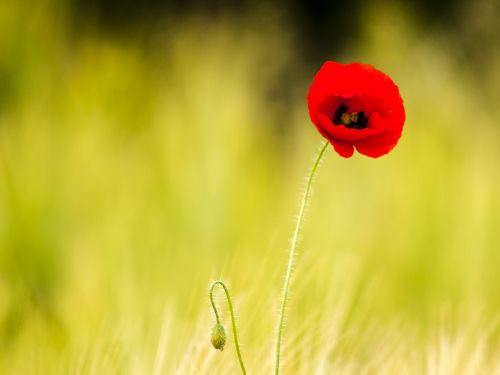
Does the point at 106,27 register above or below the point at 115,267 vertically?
below

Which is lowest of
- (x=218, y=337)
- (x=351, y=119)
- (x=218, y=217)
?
(x=218, y=217)

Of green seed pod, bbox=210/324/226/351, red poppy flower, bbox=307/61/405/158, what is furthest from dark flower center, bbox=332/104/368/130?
green seed pod, bbox=210/324/226/351

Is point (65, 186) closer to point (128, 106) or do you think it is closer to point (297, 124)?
point (128, 106)

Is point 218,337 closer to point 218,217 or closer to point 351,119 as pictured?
point 351,119

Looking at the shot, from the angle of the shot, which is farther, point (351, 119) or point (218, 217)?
point (218, 217)

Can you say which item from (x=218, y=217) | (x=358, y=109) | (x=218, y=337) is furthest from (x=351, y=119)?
(x=218, y=217)

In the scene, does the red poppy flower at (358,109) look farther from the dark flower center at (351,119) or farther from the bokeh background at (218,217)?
the bokeh background at (218,217)

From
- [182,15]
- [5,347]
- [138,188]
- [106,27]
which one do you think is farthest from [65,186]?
[182,15]
